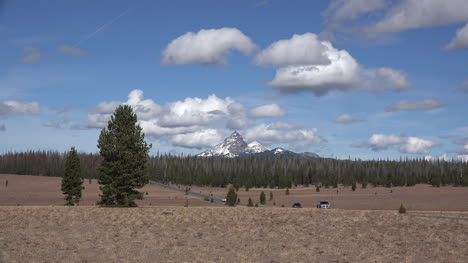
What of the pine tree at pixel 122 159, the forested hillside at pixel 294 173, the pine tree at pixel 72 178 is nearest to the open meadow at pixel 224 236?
the pine tree at pixel 122 159

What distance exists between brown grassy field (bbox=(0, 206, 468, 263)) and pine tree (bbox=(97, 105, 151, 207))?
23.4 feet

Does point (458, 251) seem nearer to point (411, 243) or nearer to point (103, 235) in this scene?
point (411, 243)

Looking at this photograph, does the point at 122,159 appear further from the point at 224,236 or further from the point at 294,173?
the point at 294,173

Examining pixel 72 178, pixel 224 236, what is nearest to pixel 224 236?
pixel 224 236

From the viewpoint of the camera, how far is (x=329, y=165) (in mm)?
194500

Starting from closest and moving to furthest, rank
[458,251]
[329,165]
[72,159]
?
[458,251] < [72,159] < [329,165]

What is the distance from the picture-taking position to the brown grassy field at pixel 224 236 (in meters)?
25.7

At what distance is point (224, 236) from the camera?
32.2 meters

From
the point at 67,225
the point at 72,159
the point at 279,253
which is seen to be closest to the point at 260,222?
the point at 279,253

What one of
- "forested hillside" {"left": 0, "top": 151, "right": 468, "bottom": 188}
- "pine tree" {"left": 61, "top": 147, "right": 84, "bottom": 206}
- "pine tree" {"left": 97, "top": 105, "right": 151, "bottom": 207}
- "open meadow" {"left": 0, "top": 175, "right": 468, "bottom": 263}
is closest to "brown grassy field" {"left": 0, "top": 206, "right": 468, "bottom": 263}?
"open meadow" {"left": 0, "top": 175, "right": 468, "bottom": 263}

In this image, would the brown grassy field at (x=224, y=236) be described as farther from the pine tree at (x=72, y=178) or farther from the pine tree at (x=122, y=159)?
the pine tree at (x=72, y=178)

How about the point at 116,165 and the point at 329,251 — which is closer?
the point at 329,251

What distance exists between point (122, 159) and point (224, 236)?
19.5 meters

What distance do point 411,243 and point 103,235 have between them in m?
19.0
